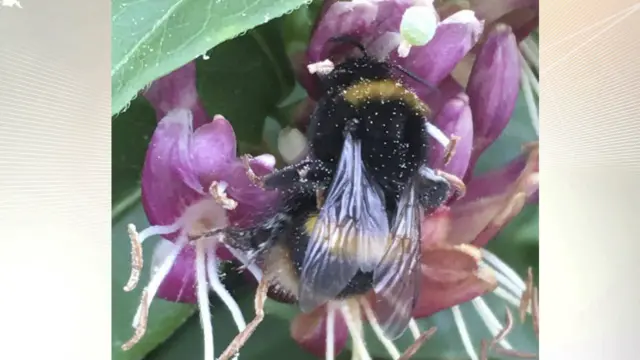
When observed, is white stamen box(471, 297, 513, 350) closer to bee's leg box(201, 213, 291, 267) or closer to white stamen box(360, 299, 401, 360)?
white stamen box(360, 299, 401, 360)

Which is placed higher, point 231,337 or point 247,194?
point 247,194

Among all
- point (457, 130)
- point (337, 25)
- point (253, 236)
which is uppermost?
point (337, 25)

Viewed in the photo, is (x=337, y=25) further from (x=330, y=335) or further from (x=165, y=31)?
(x=330, y=335)

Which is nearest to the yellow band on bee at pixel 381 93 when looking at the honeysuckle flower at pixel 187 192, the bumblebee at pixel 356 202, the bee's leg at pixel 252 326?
the bumblebee at pixel 356 202

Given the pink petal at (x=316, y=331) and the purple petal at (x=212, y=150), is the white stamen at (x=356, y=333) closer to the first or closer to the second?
the pink petal at (x=316, y=331)

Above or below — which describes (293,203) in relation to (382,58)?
below

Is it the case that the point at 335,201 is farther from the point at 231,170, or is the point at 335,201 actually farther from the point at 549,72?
the point at 549,72

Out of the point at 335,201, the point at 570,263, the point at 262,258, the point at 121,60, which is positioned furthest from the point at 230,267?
the point at 570,263

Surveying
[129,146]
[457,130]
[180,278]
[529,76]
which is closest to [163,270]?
[180,278]
